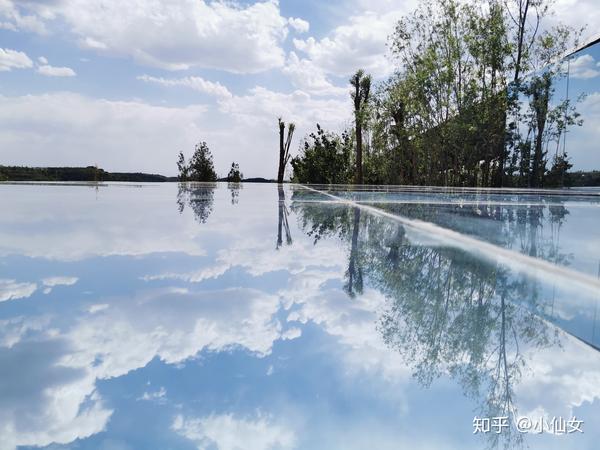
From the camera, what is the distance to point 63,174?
20.6 m

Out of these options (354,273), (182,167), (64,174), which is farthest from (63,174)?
(354,273)

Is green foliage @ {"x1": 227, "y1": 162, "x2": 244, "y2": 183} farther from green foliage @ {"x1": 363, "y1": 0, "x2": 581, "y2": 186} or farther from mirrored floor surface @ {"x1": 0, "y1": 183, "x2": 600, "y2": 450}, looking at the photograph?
mirrored floor surface @ {"x1": 0, "y1": 183, "x2": 600, "y2": 450}

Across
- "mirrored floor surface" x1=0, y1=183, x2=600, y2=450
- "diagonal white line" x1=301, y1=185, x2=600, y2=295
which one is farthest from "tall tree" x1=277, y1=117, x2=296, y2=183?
"mirrored floor surface" x1=0, y1=183, x2=600, y2=450

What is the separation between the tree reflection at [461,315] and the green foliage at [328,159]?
2213cm

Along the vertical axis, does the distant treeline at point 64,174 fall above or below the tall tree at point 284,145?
below

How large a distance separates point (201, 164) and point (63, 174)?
544cm

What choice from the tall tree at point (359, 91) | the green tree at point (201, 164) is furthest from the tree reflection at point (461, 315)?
the green tree at point (201, 164)

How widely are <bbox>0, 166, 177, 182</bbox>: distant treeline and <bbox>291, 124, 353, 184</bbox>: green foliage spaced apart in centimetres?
652

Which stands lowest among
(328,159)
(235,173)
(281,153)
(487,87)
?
(235,173)

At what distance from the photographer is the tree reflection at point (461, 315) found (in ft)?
3.04

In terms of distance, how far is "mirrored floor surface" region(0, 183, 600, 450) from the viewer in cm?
76

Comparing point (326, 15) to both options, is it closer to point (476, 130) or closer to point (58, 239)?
point (476, 130)

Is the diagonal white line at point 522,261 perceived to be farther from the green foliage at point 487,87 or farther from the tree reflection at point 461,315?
the green foliage at point 487,87

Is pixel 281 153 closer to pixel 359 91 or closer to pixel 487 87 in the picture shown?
pixel 359 91
